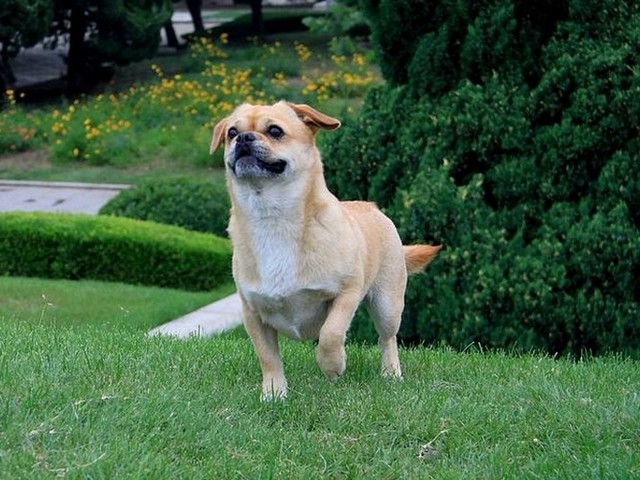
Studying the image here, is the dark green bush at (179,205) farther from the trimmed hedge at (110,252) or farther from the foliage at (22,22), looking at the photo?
the foliage at (22,22)

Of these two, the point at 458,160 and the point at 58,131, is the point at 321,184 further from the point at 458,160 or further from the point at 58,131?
the point at 58,131

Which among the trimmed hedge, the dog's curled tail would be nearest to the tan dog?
the dog's curled tail

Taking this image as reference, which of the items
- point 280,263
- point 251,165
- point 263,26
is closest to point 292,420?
point 280,263

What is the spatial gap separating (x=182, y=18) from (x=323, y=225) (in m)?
54.5

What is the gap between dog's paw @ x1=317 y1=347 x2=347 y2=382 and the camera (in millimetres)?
5660

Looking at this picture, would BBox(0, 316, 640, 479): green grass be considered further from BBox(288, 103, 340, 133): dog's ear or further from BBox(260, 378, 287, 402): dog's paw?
BBox(288, 103, 340, 133): dog's ear

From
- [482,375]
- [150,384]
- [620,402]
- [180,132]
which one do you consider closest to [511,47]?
[482,375]

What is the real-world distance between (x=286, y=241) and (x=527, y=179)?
365 cm

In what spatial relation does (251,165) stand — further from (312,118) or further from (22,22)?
(22,22)

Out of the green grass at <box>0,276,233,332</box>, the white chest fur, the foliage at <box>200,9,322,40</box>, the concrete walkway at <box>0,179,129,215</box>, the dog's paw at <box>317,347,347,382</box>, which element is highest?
the white chest fur

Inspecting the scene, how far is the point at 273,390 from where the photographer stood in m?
5.61

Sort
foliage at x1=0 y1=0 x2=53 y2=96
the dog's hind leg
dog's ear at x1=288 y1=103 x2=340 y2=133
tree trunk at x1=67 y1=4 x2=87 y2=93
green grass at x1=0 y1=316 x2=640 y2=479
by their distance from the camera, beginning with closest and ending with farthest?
green grass at x1=0 y1=316 x2=640 y2=479 < dog's ear at x1=288 y1=103 x2=340 y2=133 < the dog's hind leg < foliage at x1=0 y1=0 x2=53 y2=96 < tree trunk at x1=67 y1=4 x2=87 y2=93

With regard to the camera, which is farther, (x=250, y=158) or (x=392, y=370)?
(x=392, y=370)

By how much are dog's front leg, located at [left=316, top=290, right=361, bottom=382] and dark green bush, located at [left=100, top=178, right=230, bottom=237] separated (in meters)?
9.79
